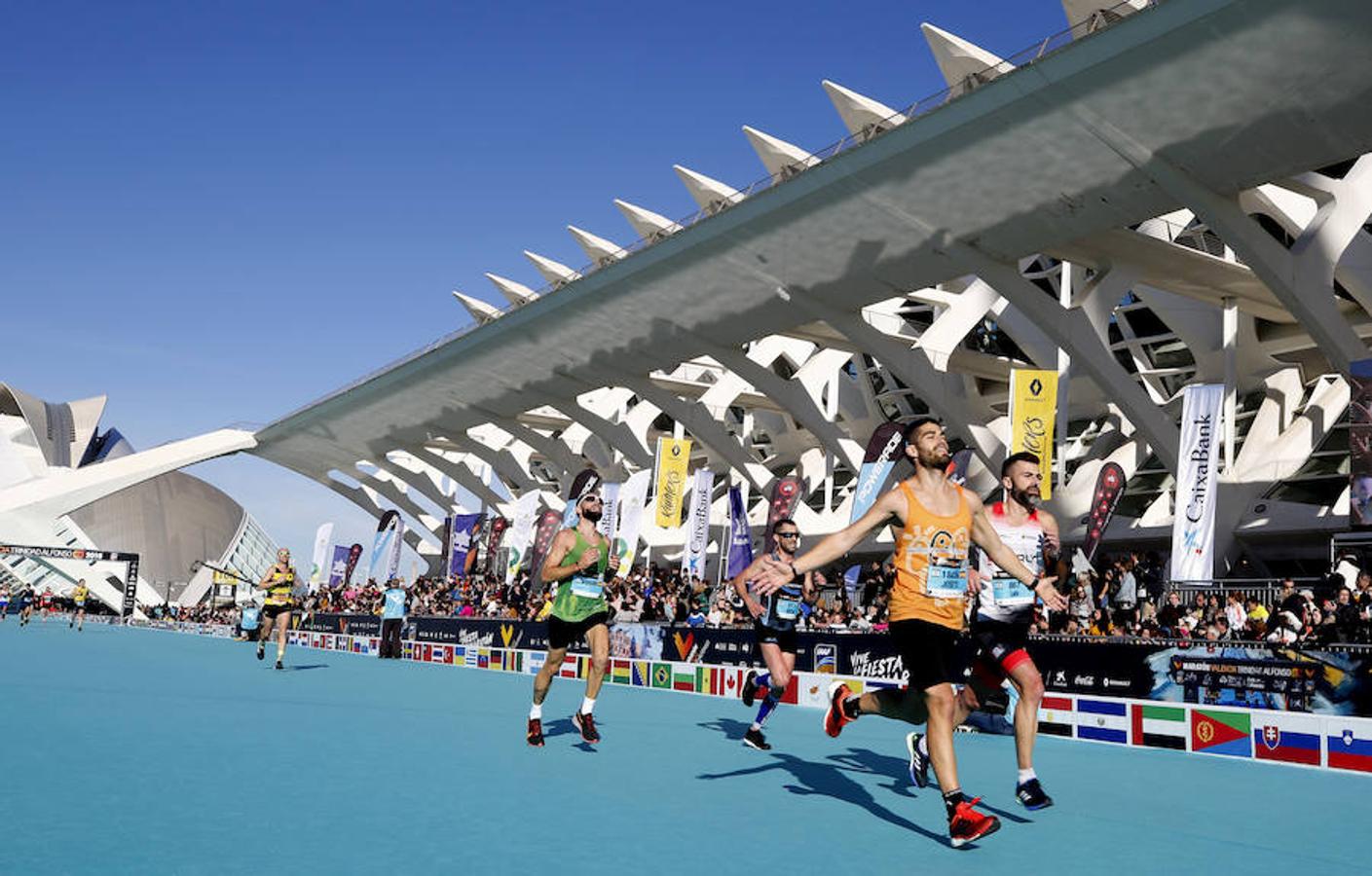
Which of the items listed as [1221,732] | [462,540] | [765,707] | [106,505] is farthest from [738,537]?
[106,505]

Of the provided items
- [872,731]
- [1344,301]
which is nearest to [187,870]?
[872,731]

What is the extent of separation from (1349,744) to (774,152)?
21.5 meters

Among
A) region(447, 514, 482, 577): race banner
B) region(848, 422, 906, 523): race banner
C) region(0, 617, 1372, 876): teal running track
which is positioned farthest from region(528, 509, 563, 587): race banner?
region(0, 617, 1372, 876): teal running track

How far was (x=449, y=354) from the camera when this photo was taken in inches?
1683

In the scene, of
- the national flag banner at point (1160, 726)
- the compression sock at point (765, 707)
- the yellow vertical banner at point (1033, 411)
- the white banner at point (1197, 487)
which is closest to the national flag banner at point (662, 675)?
the national flag banner at point (1160, 726)

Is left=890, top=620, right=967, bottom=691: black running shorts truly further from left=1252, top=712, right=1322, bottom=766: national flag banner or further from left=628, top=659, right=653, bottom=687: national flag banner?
left=628, top=659, right=653, bottom=687: national flag banner

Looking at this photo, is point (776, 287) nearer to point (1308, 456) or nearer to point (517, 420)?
point (1308, 456)

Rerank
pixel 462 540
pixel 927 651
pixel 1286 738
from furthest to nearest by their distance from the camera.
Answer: pixel 462 540
pixel 1286 738
pixel 927 651

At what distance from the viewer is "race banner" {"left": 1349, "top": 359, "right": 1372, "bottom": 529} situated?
18.3 m

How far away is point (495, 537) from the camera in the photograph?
5441cm

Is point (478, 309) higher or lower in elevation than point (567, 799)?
higher

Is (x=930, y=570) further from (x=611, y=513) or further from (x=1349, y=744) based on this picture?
(x=611, y=513)

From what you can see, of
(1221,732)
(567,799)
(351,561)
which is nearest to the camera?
(567,799)

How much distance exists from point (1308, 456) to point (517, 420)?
99.4 ft
